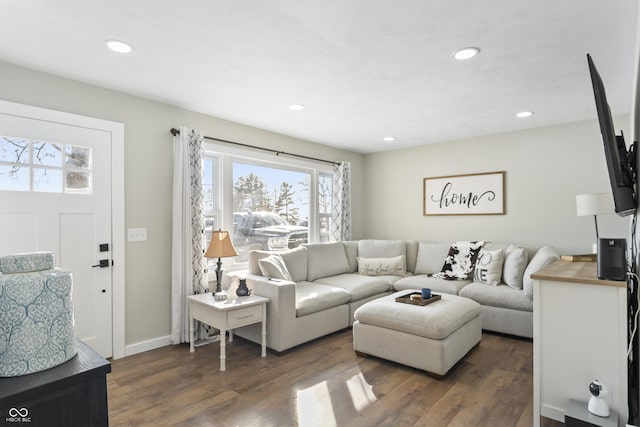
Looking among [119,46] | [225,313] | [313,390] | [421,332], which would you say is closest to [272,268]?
[225,313]

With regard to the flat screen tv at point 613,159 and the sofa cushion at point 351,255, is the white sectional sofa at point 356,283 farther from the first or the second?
the flat screen tv at point 613,159

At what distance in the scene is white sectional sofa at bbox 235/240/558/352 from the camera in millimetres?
3348

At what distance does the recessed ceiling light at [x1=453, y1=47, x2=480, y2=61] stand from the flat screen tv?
31.5 inches

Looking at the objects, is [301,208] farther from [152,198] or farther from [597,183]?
[597,183]

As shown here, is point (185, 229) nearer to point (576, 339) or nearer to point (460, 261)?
point (576, 339)

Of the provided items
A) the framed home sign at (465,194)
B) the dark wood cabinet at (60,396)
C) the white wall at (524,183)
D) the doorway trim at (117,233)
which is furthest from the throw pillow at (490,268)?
the dark wood cabinet at (60,396)

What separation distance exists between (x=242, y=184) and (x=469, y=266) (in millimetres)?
3067

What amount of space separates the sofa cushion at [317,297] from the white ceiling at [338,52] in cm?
199

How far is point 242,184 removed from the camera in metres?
4.27

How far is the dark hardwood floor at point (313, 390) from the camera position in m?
2.19

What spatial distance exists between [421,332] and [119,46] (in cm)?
307

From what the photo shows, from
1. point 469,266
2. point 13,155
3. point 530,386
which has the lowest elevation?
point 530,386

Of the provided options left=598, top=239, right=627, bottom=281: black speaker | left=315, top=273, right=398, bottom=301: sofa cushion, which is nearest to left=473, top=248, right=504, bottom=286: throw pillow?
left=315, top=273, right=398, bottom=301: sofa cushion

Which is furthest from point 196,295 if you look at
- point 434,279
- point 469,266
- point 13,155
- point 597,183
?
point 597,183
